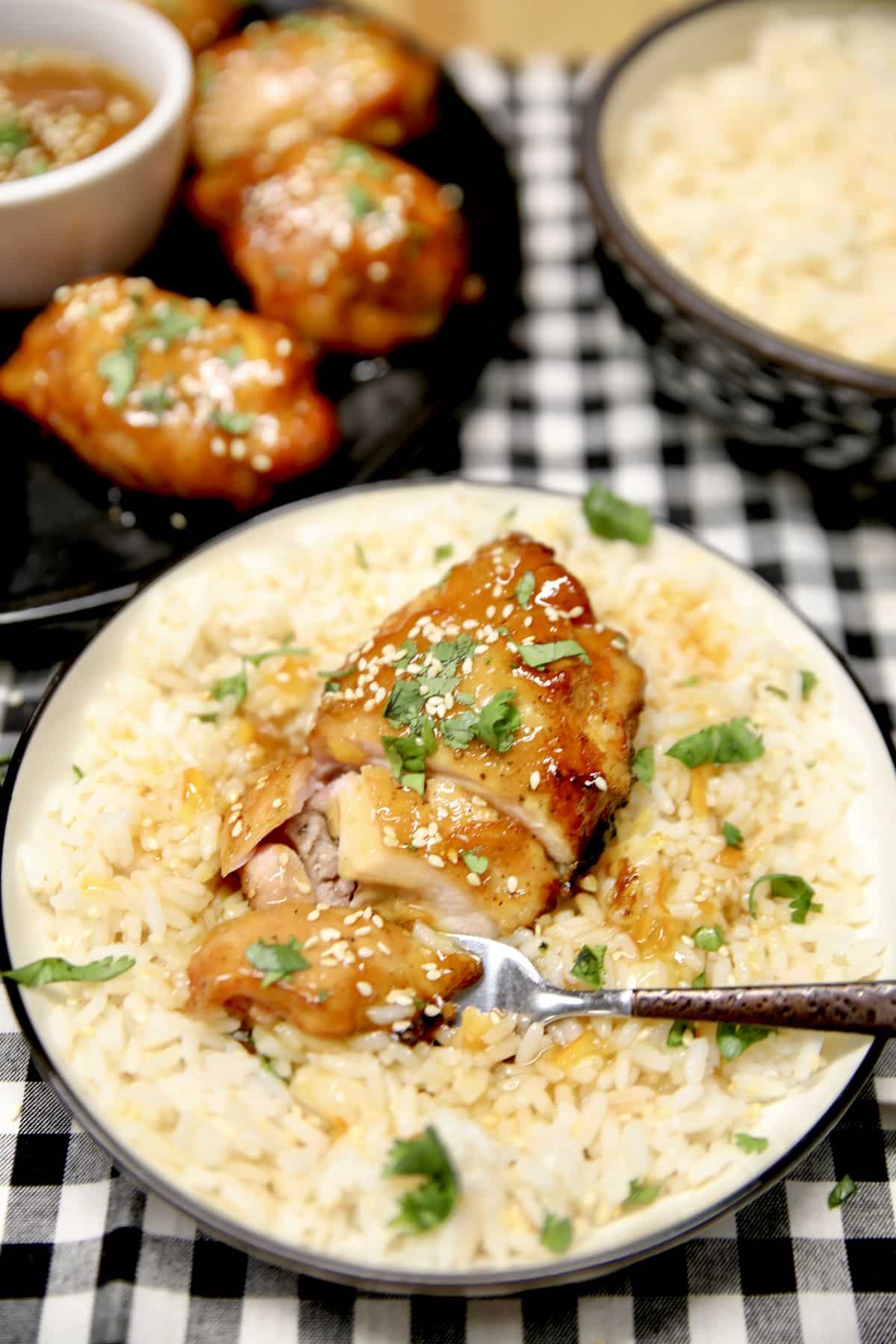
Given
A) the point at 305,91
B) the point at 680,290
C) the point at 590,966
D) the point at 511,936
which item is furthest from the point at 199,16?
the point at 590,966

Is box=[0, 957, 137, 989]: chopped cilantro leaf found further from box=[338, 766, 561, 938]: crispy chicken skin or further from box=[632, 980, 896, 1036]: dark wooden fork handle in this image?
box=[632, 980, 896, 1036]: dark wooden fork handle

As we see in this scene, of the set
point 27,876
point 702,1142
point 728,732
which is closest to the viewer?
point 702,1142

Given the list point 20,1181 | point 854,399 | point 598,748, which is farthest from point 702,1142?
point 854,399

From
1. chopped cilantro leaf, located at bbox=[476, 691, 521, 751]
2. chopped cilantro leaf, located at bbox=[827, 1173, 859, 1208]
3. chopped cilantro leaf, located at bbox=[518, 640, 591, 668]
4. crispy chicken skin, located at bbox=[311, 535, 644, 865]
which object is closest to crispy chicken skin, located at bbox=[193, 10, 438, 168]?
crispy chicken skin, located at bbox=[311, 535, 644, 865]

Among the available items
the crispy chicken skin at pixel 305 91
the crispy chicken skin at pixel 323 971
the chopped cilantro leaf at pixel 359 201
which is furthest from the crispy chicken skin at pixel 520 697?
the crispy chicken skin at pixel 305 91

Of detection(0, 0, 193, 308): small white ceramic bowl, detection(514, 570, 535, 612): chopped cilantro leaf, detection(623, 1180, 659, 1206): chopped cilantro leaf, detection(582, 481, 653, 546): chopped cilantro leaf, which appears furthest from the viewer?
detection(0, 0, 193, 308): small white ceramic bowl

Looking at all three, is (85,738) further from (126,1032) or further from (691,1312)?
(691,1312)

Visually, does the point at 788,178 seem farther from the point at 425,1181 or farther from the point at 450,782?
the point at 425,1181
